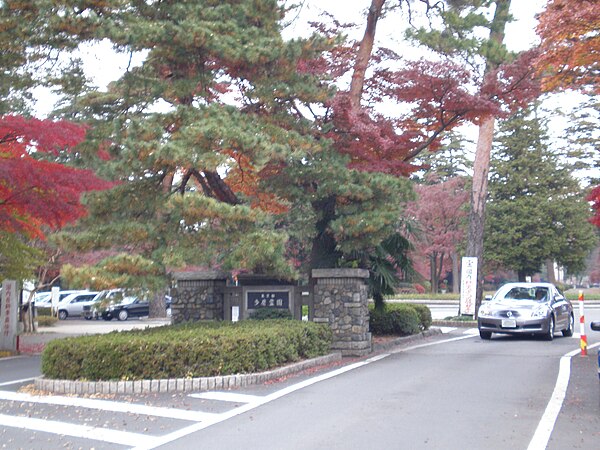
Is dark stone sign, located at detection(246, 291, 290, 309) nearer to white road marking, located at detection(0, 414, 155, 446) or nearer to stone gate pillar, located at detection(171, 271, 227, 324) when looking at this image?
stone gate pillar, located at detection(171, 271, 227, 324)

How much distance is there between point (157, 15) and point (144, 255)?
4695 mm

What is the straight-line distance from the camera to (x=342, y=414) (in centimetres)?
913

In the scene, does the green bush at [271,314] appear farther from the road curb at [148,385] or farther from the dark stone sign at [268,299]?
the road curb at [148,385]

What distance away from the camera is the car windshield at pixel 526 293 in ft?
66.0

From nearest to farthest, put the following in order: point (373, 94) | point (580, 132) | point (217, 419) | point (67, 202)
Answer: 1. point (217, 419)
2. point (67, 202)
3. point (373, 94)
4. point (580, 132)

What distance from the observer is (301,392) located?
11.0 meters

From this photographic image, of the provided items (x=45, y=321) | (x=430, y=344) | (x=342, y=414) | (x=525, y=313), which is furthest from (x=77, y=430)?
(x=45, y=321)

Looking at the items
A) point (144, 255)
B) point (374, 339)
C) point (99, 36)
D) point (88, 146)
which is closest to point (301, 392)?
point (144, 255)

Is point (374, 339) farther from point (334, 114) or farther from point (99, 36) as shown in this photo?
point (99, 36)

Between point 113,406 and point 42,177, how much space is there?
6.56 metres

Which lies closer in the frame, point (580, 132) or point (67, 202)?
point (67, 202)

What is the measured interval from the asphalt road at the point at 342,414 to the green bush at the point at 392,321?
672 centimetres

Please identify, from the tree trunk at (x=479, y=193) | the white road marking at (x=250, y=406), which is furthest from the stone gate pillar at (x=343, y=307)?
the tree trunk at (x=479, y=193)

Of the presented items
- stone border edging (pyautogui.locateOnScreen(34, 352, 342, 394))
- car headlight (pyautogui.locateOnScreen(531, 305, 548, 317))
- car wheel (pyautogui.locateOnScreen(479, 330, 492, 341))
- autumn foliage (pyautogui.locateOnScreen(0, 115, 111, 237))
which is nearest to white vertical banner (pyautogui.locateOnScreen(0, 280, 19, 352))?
autumn foliage (pyautogui.locateOnScreen(0, 115, 111, 237))
